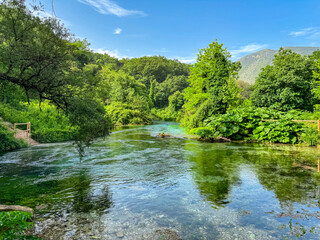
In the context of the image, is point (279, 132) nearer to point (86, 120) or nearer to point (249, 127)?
point (249, 127)

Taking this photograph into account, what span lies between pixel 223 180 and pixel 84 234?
14.1 feet

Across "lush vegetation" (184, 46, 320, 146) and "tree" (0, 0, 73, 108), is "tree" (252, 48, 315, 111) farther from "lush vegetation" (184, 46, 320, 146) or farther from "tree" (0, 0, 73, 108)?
"tree" (0, 0, 73, 108)

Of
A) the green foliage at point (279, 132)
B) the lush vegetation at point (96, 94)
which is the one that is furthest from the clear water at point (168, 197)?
the green foliage at point (279, 132)

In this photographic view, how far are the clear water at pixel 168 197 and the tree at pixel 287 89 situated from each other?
37.6 ft

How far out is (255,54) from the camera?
405ft

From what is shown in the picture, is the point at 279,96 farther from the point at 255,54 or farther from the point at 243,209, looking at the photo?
the point at 255,54

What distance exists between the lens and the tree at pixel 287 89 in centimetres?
1903

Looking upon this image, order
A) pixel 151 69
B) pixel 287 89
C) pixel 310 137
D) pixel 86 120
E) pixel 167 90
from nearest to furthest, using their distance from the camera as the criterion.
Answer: pixel 86 120 → pixel 310 137 → pixel 287 89 → pixel 167 90 → pixel 151 69

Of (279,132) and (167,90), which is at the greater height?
(167,90)

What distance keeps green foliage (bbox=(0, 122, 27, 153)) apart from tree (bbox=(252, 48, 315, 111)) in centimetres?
1977

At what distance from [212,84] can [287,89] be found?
22.0 feet

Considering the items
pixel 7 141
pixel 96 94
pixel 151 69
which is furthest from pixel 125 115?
pixel 151 69

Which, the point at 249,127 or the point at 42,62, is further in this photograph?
the point at 249,127

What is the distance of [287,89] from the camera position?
19062mm
